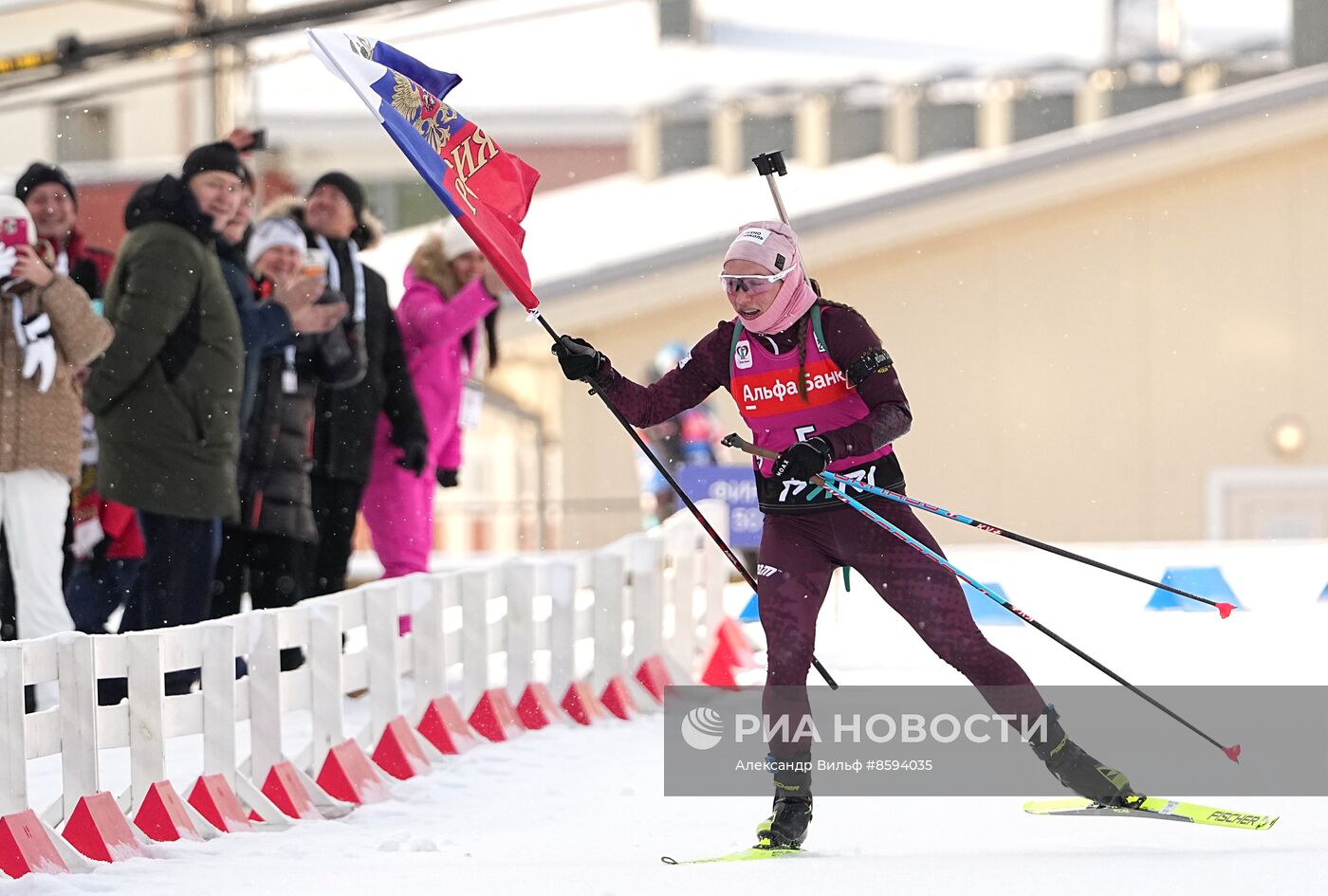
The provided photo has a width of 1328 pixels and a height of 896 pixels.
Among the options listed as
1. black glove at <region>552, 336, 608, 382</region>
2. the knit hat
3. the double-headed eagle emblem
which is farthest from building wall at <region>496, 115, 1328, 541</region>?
the knit hat

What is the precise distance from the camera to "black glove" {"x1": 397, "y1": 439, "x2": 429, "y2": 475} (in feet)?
25.4

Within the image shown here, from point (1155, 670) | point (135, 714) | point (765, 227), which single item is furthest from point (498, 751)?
point (1155, 670)

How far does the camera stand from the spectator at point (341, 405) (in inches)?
294

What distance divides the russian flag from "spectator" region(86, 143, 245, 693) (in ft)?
4.21

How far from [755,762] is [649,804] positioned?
2.42ft

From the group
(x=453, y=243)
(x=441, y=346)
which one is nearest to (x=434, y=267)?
(x=453, y=243)

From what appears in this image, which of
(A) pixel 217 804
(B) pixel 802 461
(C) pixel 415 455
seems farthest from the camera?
(C) pixel 415 455

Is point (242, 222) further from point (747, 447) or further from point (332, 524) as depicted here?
point (747, 447)

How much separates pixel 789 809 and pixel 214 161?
3.24 m

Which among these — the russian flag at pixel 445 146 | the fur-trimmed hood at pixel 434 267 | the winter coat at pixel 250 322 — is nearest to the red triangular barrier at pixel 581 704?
the winter coat at pixel 250 322

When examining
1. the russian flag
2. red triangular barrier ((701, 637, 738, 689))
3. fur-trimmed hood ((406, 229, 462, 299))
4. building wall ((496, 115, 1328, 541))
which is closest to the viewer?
the russian flag

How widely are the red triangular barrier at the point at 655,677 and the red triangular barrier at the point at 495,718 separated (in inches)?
32.7

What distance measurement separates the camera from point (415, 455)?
7758mm

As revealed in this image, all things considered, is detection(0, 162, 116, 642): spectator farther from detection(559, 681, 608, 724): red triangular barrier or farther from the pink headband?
the pink headband
